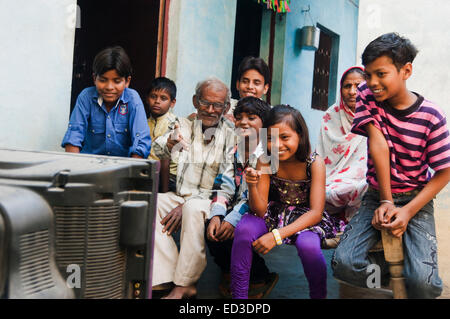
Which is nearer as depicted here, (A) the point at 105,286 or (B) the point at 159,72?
(A) the point at 105,286

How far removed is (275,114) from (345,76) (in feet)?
3.11

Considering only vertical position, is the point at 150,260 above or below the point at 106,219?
below

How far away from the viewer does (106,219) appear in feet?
4.26

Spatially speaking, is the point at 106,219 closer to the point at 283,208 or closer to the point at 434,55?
the point at 283,208

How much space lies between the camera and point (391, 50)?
2256mm

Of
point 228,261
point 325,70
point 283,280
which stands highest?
point 325,70

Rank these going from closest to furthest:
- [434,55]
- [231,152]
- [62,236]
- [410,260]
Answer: [62,236]
[410,260]
[231,152]
[434,55]

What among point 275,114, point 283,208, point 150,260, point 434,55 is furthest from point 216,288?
point 434,55

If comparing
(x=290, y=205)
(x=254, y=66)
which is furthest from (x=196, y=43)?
(x=290, y=205)

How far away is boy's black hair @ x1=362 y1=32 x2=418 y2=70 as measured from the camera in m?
2.26

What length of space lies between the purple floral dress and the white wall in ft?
5.71

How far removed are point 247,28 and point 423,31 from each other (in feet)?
13.0

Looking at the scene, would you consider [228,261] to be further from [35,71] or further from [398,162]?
[35,71]
